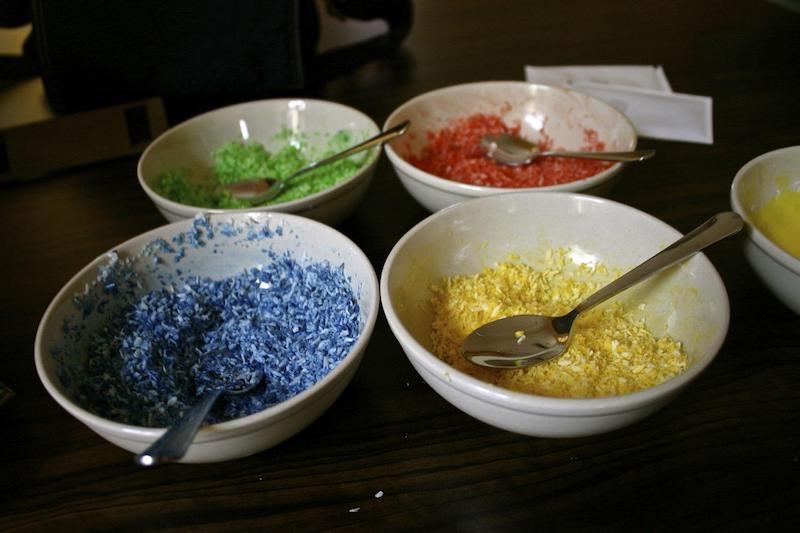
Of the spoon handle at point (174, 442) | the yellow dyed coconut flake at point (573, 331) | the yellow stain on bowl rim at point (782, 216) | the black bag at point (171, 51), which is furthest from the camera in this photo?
the black bag at point (171, 51)

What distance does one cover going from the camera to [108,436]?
58 centimetres

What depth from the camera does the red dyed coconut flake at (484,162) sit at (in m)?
1.07

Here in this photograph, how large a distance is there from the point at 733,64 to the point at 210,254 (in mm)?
1395

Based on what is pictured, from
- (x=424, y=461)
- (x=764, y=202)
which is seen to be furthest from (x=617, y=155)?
(x=424, y=461)

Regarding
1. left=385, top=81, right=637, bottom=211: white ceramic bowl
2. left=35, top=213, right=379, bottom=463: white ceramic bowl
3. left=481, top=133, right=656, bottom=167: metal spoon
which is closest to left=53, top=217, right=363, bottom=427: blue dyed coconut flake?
left=35, top=213, right=379, bottom=463: white ceramic bowl

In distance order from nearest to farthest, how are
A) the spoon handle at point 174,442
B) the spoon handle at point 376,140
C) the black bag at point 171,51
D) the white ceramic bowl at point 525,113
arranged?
the spoon handle at point 174,442 < the spoon handle at point 376,140 < the white ceramic bowl at point 525,113 < the black bag at point 171,51

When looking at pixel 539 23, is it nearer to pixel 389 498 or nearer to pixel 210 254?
pixel 210 254

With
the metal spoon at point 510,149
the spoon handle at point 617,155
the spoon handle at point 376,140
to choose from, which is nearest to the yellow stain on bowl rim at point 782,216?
the spoon handle at point 617,155

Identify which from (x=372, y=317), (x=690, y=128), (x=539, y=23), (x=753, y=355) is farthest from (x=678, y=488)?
(x=539, y=23)

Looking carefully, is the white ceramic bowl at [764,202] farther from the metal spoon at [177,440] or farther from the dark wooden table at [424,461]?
the metal spoon at [177,440]

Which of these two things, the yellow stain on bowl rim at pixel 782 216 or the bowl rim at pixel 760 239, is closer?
the bowl rim at pixel 760 239

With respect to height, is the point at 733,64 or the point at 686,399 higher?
the point at 733,64

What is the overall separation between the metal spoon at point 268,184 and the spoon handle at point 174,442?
571mm

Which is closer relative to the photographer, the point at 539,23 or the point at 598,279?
the point at 598,279
